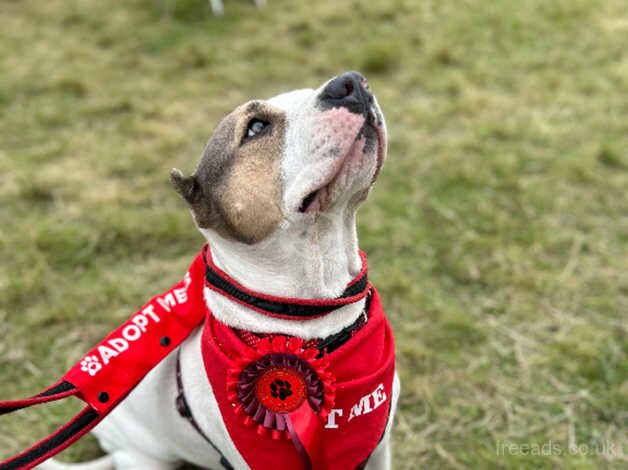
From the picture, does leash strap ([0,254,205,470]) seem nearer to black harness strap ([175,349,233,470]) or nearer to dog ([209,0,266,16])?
black harness strap ([175,349,233,470])

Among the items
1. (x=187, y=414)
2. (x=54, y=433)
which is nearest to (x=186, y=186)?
(x=187, y=414)

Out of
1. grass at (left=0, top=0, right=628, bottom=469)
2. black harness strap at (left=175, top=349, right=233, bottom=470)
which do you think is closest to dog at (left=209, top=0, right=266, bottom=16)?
grass at (left=0, top=0, right=628, bottom=469)

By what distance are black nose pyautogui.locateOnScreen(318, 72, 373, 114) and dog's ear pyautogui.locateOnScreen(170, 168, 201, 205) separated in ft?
1.63

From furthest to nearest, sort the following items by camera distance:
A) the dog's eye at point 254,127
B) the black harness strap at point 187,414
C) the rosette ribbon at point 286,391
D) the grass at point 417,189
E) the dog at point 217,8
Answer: the dog at point 217,8, the grass at point 417,189, the black harness strap at point 187,414, the dog's eye at point 254,127, the rosette ribbon at point 286,391

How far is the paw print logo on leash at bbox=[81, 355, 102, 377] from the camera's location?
2123 mm

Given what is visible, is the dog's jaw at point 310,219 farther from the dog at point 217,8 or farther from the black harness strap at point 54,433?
the dog at point 217,8

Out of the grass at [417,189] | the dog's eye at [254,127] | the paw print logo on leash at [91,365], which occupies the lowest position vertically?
the grass at [417,189]

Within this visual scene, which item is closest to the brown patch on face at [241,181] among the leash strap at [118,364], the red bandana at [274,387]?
the red bandana at [274,387]

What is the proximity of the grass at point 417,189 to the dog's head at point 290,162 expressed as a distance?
1444 mm

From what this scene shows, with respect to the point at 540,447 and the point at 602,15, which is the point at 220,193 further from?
the point at 602,15

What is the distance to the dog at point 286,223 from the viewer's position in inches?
72.8

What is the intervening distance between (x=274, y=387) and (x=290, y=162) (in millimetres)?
669

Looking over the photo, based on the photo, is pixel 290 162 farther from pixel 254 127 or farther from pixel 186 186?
pixel 186 186

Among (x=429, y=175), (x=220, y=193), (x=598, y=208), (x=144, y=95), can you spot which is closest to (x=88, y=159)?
(x=144, y=95)
